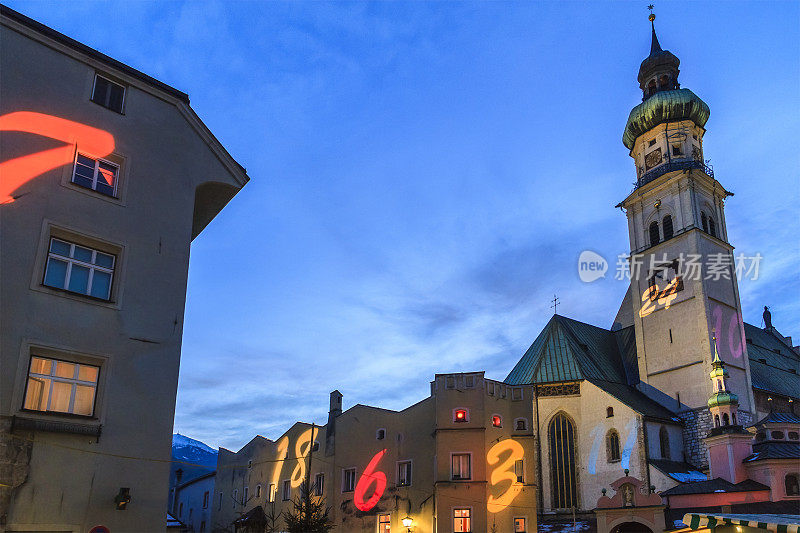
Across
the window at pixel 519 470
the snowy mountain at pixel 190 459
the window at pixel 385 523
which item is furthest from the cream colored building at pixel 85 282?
the window at pixel 519 470

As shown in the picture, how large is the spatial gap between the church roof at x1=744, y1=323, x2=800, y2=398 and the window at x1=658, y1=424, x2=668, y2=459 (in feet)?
34.0

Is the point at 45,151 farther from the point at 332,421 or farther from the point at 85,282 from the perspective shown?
the point at 332,421

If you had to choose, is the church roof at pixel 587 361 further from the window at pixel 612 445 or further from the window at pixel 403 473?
the window at pixel 403 473

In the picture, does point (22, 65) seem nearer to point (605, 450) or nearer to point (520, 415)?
point (520, 415)

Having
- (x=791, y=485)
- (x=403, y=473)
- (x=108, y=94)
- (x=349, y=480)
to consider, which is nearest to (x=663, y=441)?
(x=791, y=485)

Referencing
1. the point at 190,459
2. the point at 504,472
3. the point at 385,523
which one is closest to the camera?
the point at 504,472

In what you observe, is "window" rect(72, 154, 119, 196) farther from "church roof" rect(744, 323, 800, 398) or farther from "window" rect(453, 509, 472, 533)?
"church roof" rect(744, 323, 800, 398)

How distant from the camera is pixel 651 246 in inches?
1967

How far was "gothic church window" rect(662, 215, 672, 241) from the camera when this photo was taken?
49406 millimetres

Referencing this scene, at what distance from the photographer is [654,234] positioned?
5069 cm

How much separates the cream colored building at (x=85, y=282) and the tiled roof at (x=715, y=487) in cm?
2970

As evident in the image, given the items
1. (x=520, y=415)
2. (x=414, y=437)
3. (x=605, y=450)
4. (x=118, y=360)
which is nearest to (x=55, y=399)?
(x=118, y=360)

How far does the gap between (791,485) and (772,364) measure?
23059mm

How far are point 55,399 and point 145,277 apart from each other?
301 cm
